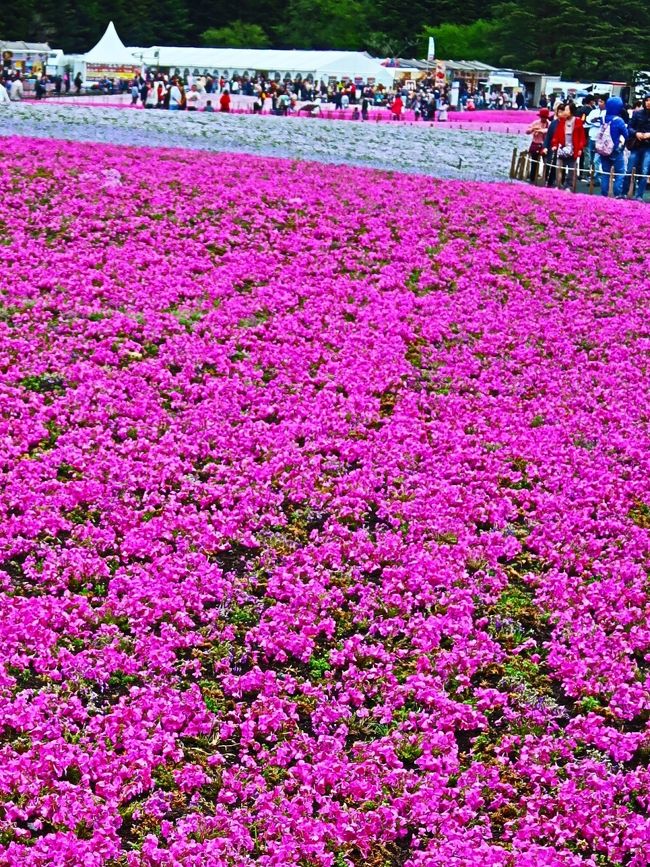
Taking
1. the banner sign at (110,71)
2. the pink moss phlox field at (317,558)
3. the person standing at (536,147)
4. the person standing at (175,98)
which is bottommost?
the pink moss phlox field at (317,558)

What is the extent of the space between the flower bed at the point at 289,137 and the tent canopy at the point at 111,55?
2930 cm

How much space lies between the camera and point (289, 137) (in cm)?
3741

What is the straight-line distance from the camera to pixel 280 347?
1450 centimetres

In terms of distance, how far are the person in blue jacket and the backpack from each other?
0.06 metres

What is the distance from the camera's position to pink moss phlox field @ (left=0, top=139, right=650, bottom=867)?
6.88 m

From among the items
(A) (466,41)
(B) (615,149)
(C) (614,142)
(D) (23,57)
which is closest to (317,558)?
(C) (614,142)

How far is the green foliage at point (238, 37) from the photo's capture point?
358ft

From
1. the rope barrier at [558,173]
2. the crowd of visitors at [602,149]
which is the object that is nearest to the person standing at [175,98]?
the rope barrier at [558,173]

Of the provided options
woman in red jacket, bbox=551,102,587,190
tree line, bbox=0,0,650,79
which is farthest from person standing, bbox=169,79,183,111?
tree line, bbox=0,0,650,79

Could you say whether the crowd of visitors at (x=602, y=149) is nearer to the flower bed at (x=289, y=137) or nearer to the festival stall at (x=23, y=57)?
the flower bed at (x=289, y=137)

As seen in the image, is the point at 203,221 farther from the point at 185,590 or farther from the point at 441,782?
the point at 441,782

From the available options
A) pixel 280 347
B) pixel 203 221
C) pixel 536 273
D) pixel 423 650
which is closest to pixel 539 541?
pixel 423 650

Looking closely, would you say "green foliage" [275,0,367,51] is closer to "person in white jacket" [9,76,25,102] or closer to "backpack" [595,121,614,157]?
"person in white jacket" [9,76,25,102]

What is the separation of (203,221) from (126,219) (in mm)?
1215
